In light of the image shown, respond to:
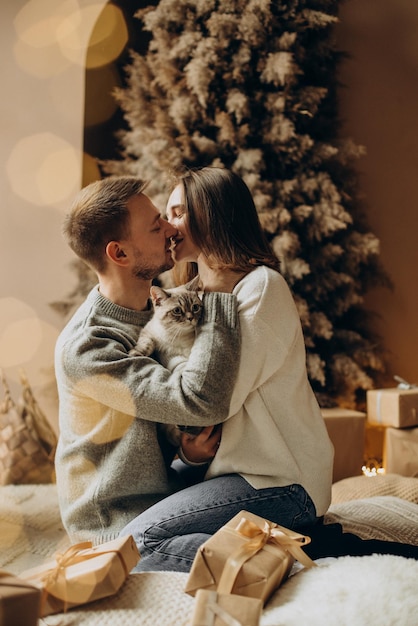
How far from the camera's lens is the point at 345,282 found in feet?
9.72

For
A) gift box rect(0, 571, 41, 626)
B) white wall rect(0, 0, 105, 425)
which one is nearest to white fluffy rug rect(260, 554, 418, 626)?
gift box rect(0, 571, 41, 626)

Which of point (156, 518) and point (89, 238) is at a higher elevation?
point (89, 238)

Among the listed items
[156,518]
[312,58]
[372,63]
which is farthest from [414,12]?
[156,518]

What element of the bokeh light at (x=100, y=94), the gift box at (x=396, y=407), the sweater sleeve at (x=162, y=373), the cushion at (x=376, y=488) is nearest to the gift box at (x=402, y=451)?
the gift box at (x=396, y=407)

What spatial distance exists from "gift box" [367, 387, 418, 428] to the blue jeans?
1312 millimetres

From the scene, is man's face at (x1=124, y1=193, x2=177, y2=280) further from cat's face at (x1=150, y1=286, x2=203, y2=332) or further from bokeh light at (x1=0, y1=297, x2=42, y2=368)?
bokeh light at (x1=0, y1=297, x2=42, y2=368)

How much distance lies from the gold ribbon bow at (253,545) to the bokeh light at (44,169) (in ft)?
7.77

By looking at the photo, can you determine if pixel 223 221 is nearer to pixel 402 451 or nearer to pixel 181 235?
pixel 181 235

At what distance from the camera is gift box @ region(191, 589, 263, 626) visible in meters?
0.96

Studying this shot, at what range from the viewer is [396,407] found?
2.68 m

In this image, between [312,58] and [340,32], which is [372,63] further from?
[312,58]

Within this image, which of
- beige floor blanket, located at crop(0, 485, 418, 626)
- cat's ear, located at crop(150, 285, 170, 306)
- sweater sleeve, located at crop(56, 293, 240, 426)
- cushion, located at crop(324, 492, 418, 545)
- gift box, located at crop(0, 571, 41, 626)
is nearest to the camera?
gift box, located at crop(0, 571, 41, 626)

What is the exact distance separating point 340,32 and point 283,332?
2.50m

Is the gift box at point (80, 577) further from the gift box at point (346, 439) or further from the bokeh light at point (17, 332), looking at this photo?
the bokeh light at point (17, 332)
